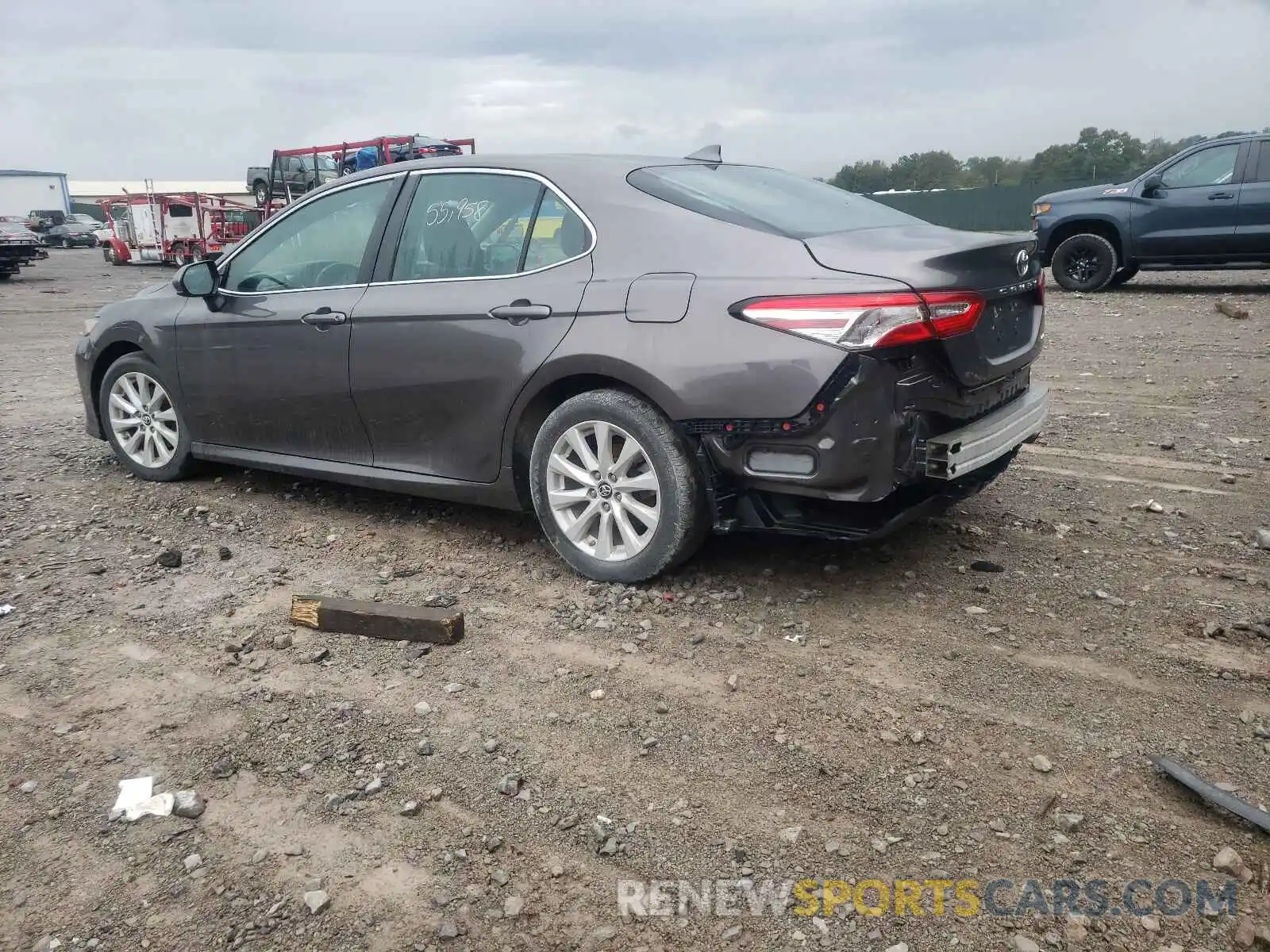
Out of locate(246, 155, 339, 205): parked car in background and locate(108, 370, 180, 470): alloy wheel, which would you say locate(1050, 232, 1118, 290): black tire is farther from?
locate(246, 155, 339, 205): parked car in background

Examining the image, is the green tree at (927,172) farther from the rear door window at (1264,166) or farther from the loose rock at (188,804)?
the loose rock at (188,804)

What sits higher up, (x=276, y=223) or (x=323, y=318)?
(x=276, y=223)

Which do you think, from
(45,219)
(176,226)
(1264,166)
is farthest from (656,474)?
(45,219)

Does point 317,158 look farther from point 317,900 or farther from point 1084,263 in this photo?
point 317,900

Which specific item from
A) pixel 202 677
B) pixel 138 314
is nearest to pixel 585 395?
pixel 202 677

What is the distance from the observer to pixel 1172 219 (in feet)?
41.7

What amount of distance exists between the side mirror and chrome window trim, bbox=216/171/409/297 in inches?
1.5

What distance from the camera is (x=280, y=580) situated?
425 centimetres

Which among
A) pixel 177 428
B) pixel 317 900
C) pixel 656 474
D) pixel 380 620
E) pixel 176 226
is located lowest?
pixel 317 900

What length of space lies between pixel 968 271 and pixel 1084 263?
11.2m

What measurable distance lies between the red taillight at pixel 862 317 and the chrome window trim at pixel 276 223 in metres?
2.04

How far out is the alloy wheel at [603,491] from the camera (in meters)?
3.85

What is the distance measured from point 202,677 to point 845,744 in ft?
6.74

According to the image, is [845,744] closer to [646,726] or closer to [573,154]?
[646,726]
